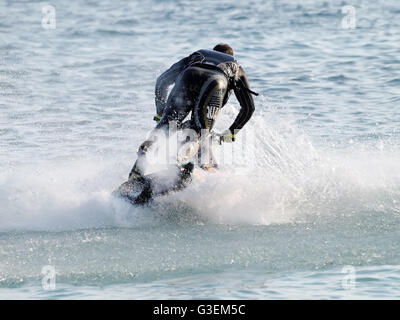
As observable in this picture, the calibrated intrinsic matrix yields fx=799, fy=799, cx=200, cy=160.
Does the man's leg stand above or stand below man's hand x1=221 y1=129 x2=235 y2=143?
above

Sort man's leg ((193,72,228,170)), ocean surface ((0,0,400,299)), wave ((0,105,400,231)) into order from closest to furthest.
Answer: ocean surface ((0,0,400,299))
wave ((0,105,400,231))
man's leg ((193,72,228,170))

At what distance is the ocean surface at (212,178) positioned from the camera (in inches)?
260

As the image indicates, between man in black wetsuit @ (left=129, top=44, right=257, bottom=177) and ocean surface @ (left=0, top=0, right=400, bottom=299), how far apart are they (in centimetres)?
63

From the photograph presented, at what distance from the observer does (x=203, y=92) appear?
8.52 metres

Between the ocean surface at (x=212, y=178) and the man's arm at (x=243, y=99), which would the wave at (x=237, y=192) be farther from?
the man's arm at (x=243, y=99)

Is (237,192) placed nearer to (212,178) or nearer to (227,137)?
(212,178)

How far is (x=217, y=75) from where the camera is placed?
8539 millimetres

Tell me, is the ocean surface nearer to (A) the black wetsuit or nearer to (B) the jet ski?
(B) the jet ski

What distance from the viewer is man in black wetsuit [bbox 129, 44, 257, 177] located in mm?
8523

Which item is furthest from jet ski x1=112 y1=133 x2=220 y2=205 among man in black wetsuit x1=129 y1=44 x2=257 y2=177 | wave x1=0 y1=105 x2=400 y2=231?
man in black wetsuit x1=129 y1=44 x2=257 y2=177

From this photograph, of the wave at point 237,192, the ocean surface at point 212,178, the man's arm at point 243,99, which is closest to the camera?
the ocean surface at point 212,178

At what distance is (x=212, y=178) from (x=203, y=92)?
0.92 metres

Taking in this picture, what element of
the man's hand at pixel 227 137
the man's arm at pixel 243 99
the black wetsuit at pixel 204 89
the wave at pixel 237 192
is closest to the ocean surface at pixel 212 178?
the wave at pixel 237 192

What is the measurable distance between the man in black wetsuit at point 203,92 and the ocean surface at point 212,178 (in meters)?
0.63
